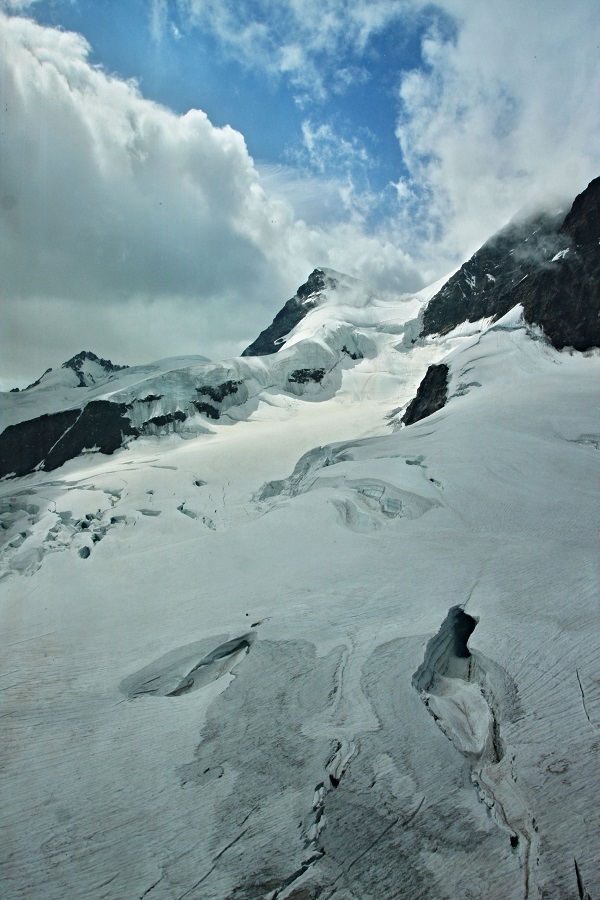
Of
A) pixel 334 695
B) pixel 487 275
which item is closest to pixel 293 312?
pixel 487 275

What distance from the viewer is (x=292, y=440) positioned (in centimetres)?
3603

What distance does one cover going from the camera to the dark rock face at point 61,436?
44.8m

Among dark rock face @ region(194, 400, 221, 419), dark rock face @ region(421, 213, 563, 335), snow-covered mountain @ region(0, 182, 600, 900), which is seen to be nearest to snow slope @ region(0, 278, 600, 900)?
snow-covered mountain @ region(0, 182, 600, 900)

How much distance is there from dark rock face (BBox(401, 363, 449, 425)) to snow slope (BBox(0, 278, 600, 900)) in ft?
50.8

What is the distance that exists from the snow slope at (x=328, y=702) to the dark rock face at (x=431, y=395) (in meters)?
15.5

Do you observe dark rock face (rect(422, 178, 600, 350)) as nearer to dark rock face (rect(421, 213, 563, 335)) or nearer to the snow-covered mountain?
dark rock face (rect(421, 213, 563, 335))

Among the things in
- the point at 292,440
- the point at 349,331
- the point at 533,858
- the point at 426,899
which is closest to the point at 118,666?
the point at 426,899

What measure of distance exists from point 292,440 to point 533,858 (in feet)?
109

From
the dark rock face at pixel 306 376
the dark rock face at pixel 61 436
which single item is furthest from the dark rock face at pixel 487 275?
the dark rock face at pixel 61 436

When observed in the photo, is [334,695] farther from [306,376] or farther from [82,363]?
[82,363]

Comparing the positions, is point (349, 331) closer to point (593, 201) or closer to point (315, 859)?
point (593, 201)

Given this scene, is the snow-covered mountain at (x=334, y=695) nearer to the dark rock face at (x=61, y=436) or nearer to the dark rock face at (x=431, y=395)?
the dark rock face at (x=431, y=395)

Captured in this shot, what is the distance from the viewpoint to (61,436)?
49.1 metres

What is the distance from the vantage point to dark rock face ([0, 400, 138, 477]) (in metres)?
44.8
